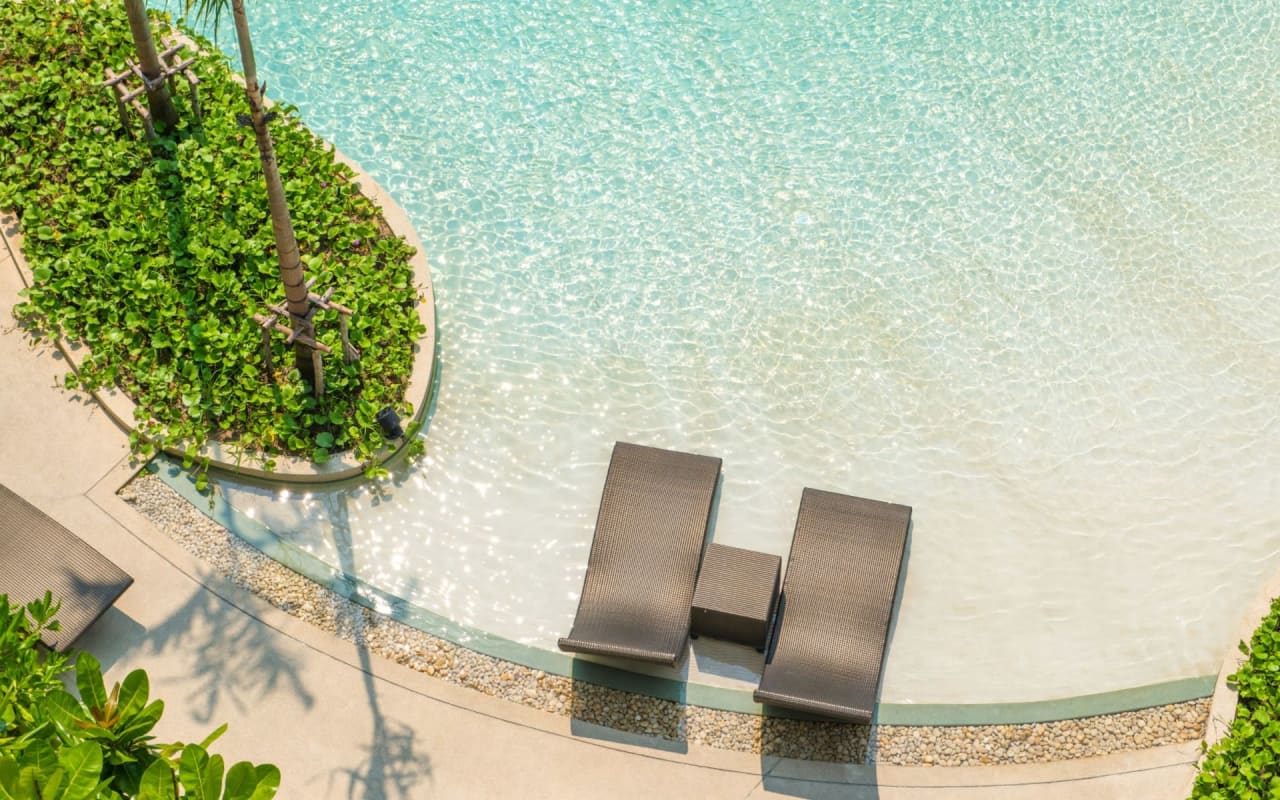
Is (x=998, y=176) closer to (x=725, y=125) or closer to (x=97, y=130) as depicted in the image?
(x=725, y=125)

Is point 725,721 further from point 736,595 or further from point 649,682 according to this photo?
point 736,595

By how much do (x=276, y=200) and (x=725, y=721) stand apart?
5.06 m

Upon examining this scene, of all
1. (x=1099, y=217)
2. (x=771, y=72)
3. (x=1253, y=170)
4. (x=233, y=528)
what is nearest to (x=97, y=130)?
(x=233, y=528)

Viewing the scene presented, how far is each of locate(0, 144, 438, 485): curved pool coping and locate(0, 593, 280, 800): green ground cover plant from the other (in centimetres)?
414

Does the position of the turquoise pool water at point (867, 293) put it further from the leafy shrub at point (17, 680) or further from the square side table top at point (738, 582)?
the leafy shrub at point (17, 680)

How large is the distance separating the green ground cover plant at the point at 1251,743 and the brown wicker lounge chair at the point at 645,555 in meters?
3.92

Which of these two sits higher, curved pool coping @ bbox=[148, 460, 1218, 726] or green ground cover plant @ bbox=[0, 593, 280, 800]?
curved pool coping @ bbox=[148, 460, 1218, 726]

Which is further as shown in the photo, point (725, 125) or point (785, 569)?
point (725, 125)

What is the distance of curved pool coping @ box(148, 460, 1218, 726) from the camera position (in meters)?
9.19

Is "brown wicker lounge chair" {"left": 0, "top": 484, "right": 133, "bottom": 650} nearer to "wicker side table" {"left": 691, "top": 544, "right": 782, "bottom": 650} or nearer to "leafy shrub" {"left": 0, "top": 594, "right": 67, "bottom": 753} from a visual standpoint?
"leafy shrub" {"left": 0, "top": 594, "right": 67, "bottom": 753}

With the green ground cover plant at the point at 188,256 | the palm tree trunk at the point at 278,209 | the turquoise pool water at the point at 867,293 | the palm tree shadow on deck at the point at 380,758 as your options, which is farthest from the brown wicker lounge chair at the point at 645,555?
the palm tree trunk at the point at 278,209

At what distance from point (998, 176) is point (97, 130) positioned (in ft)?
29.1

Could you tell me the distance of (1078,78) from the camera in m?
13.4

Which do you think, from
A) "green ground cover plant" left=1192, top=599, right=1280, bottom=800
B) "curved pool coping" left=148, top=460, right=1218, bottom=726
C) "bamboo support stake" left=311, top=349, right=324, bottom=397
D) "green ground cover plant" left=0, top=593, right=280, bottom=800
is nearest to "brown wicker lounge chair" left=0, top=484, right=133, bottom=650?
"curved pool coping" left=148, top=460, right=1218, bottom=726
